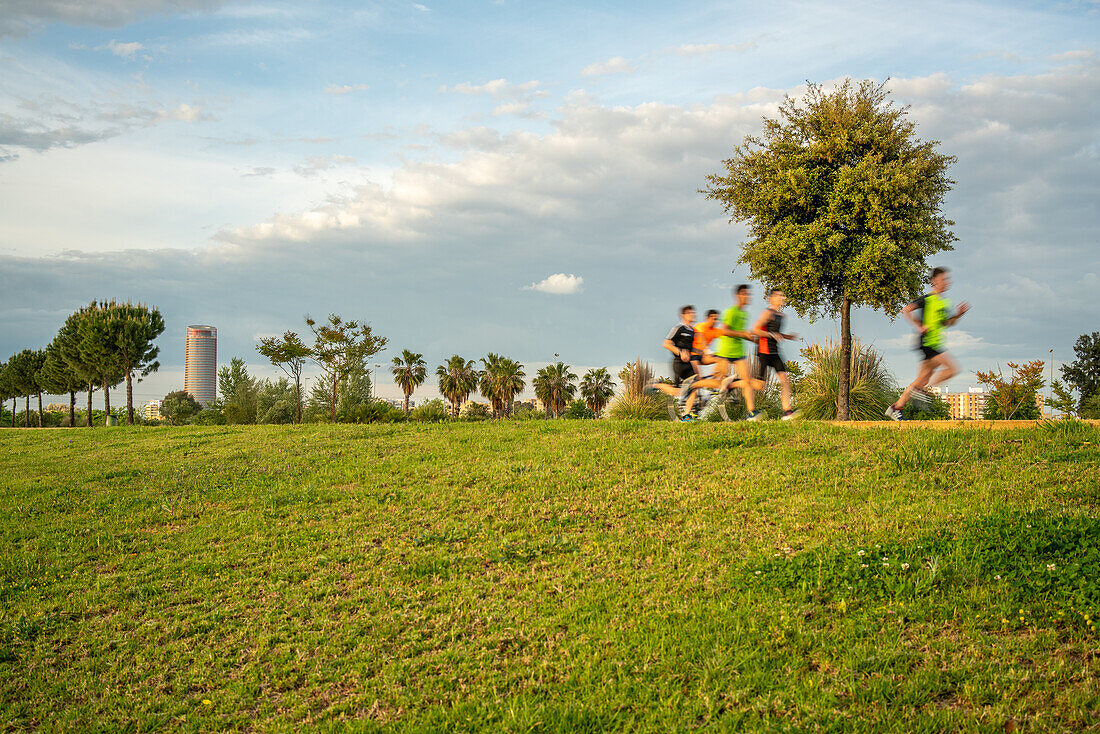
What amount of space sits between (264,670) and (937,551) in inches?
220

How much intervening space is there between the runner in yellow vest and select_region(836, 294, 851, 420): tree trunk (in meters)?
5.15

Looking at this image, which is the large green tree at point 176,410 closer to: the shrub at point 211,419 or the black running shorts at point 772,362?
the shrub at point 211,419

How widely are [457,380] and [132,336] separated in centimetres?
3307

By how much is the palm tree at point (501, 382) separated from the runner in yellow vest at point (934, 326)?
63145mm

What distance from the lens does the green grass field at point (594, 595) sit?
4.31m

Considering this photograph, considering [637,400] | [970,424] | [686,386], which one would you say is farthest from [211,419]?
[970,424]

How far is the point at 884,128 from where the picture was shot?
1789cm

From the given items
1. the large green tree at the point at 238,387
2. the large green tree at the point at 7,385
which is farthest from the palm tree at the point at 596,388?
the large green tree at the point at 7,385

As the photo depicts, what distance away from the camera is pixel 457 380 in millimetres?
73625

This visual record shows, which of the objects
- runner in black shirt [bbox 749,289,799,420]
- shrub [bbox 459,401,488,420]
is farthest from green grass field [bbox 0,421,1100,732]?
shrub [bbox 459,401,488,420]

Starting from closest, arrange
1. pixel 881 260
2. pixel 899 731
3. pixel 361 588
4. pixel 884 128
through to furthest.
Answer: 1. pixel 899 731
2. pixel 361 588
3. pixel 881 260
4. pixel 884 128

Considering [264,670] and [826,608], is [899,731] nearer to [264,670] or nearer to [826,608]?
[826,608]

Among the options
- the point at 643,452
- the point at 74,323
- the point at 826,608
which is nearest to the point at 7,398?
the point at 74,323

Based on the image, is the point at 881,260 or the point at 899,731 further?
the point at 881,260
